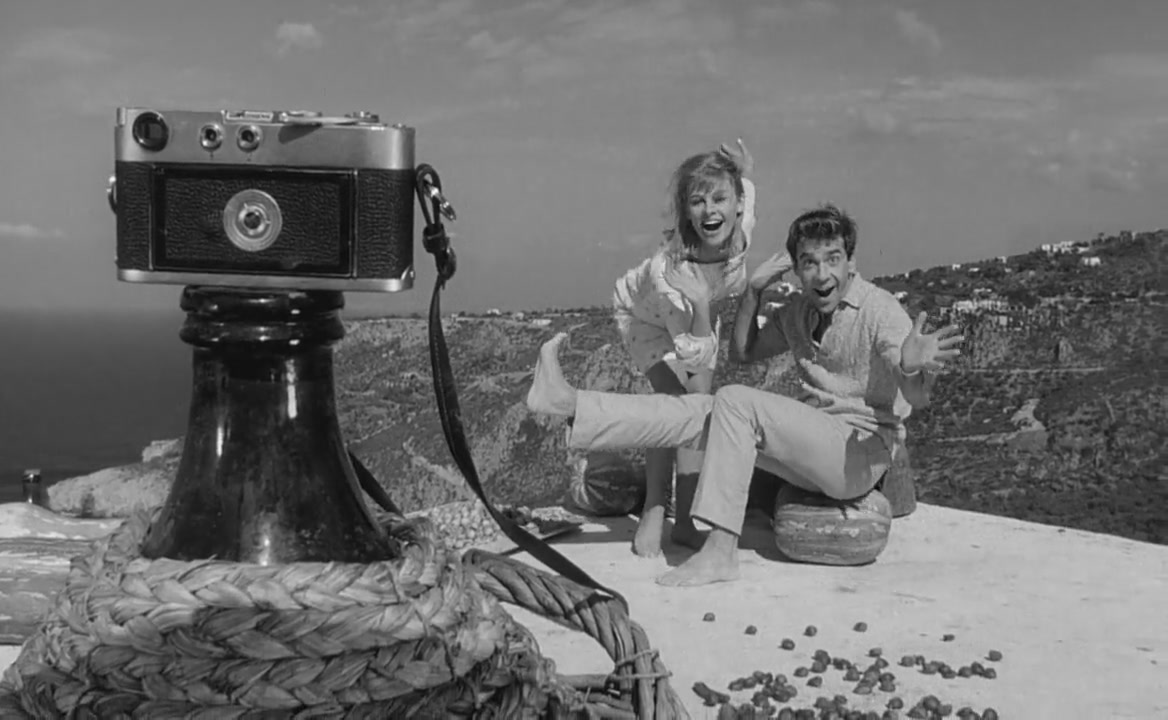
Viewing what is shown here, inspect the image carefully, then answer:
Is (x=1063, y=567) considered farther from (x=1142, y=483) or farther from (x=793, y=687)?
(x=1142, y=483)

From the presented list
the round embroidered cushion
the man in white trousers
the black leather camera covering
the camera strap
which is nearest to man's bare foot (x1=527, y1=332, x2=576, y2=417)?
the man in white trousers

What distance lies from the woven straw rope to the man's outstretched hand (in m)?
3.89

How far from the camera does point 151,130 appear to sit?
1149 mm

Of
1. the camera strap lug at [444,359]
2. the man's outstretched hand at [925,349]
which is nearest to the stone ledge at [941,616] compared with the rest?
the man's outstretched hand at [925,349]

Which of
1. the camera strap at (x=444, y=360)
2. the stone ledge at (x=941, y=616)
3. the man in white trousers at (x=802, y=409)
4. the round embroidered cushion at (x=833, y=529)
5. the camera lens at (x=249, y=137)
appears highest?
the camera lens at (x=249, y=137)

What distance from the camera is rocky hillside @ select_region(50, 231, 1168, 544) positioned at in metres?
8.38

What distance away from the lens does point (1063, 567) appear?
215 inches

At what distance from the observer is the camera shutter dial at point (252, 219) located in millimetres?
1124

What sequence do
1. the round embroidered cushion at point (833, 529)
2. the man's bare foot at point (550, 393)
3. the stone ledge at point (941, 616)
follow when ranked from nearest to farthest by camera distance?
1. the stone ledge at point (941, 616)
2. the man's bare foot at point (550, 393)
3. the round embroidered cushion at point (833, 529)

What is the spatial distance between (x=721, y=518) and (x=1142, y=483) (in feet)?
16.8

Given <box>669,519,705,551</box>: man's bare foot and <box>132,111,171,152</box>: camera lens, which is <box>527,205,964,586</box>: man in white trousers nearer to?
<box>669,519,705,551</box>: man's bare foot

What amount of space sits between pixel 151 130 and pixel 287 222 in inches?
6.5

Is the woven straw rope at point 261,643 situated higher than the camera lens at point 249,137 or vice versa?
the camera lens at point 249,137

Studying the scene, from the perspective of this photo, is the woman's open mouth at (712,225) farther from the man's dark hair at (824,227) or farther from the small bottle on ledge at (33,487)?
the small bottle on ledge at (33,487)
